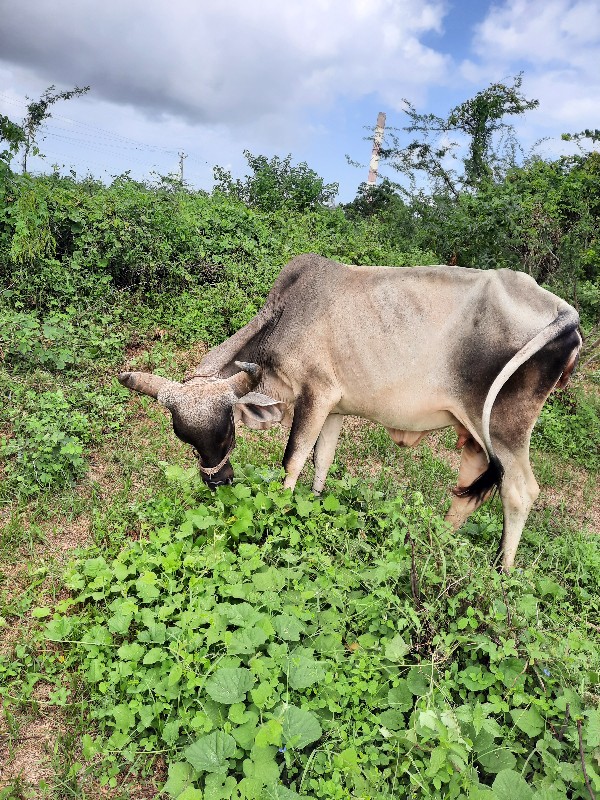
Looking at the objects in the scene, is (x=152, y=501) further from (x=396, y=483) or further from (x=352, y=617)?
(x=396, y=483)

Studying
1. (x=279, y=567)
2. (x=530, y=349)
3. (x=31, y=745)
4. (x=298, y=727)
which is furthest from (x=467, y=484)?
(x=31, y=745)

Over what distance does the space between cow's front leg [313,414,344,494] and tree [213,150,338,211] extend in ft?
22.7

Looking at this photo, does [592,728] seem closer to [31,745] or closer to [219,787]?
[219,787]

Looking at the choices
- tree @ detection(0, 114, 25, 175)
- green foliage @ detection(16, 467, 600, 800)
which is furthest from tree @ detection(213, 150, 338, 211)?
green foliage @ detection(16, 467, 600, 800)

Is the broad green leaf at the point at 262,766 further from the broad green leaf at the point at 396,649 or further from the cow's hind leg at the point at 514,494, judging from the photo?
the cow's hind leg at the point at 514,494

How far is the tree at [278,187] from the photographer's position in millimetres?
11312

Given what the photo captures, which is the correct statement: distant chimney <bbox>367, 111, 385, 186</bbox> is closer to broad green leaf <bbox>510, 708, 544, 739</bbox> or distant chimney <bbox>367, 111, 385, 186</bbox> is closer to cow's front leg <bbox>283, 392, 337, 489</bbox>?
cow's front leg <bbox>283, 392, 337, 489</bbox>

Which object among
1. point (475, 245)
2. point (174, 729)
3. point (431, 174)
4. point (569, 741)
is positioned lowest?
point (174, 729)

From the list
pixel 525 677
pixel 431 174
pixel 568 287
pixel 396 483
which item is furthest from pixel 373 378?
pixel 431 174

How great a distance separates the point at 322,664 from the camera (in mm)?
2838

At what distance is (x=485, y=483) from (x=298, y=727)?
244cm

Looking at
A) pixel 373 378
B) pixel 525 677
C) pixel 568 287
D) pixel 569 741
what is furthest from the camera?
pixel 568 287

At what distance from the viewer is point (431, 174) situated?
12570 mm

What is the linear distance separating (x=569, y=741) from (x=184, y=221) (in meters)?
7.39
